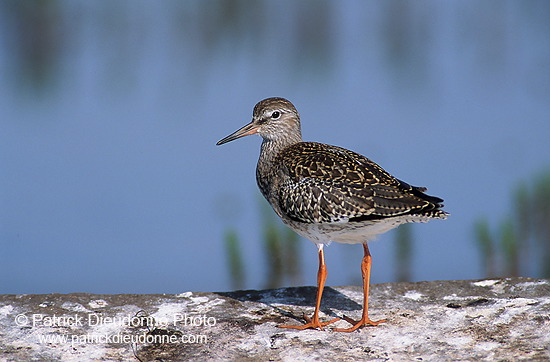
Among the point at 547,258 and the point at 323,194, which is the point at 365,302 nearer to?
the point at 323,194

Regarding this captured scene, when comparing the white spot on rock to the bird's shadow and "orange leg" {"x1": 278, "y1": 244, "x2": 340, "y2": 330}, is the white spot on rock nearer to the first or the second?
the bird's shadow

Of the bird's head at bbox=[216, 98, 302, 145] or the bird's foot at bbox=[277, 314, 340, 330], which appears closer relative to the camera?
the bird's foot at bbox=[277, 314, 340, 330]

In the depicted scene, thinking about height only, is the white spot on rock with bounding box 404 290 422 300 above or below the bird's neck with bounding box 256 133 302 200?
below

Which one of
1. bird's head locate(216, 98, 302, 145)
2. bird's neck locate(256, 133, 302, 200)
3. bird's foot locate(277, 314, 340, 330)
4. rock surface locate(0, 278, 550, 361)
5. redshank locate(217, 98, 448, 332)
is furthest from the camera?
bird's head locate(216, 98, 302, 145)

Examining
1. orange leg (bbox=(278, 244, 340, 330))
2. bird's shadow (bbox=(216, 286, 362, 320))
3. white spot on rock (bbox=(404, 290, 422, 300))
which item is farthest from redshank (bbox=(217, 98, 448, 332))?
white spot on rock (bbox=(404, 290, 422, 300))

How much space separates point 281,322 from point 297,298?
818 millimetres

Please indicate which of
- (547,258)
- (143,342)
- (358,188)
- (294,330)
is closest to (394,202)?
(358,188)

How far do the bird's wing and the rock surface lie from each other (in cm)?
104

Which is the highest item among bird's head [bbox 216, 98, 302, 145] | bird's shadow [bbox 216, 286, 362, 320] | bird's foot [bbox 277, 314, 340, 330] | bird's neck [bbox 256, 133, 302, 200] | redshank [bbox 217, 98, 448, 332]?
bird's head [bbox 216, 98, 302, 145]

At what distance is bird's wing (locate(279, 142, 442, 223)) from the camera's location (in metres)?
7.61

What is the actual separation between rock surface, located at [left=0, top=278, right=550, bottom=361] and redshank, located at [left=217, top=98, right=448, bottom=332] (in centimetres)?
39

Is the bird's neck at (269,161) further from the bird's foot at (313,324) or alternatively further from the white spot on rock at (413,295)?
the white spot on rock at (413,295)

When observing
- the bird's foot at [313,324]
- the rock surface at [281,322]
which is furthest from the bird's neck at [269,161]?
the bird's foot at [313,324]

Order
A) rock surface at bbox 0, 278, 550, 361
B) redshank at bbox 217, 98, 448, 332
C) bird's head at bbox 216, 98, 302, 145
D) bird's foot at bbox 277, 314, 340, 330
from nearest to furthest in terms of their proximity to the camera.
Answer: rock surface at bbox 0, 278, 550, 361, bird's foot at bbox 277, 314, 340, 330, redshank at bbox 217, 98, 448, 332, bird's head at bbox 216, 98, 302, 145
